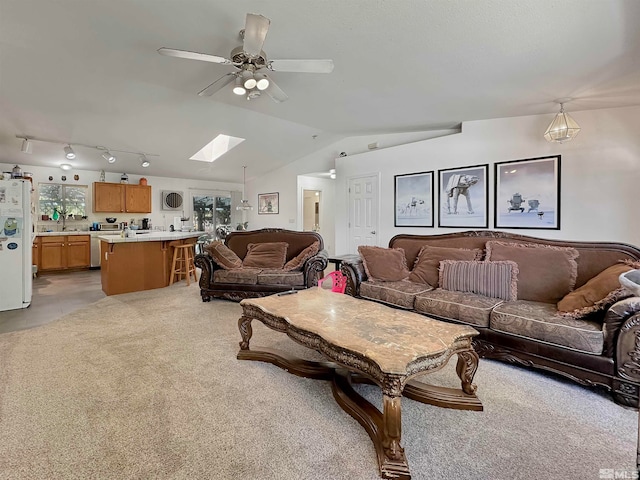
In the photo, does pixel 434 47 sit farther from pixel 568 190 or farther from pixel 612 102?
pixel 568 190

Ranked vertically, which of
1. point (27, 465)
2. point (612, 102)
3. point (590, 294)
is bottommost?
point (27, 465)

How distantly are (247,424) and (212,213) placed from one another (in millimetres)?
8427

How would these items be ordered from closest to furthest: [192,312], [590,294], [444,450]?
[444,450], [590,294], [192,312]

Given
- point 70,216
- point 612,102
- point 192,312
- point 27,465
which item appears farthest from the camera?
point 70,216

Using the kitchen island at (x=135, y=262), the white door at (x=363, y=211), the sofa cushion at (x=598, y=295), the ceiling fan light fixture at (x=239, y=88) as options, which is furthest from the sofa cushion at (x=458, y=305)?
the kitchen island at (x=135, y=262)

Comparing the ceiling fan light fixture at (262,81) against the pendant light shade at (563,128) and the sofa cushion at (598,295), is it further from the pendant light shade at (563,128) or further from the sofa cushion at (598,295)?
the pendant light shade at (563,128)

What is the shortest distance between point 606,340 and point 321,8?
307cm

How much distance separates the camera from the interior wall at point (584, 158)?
360 centimetres

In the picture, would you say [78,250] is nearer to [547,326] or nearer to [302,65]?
[302,65]

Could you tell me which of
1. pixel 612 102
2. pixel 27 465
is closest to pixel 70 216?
pixel 27 465

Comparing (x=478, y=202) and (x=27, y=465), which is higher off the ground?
(x=478, y=202)

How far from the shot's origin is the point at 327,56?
3084mm

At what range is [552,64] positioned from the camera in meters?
2.85

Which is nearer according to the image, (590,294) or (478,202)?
(590,294)
